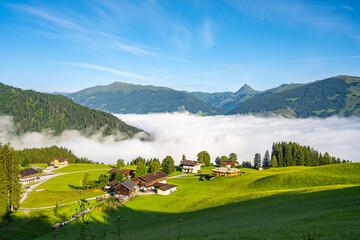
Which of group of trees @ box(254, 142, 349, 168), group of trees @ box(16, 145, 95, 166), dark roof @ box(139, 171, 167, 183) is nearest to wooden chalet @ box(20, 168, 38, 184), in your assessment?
dark roof @ box(139, 171, 167, 183)

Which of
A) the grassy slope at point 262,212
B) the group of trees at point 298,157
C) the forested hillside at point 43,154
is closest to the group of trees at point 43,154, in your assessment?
the forested hillside at point 43,154

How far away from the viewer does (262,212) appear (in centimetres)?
3434

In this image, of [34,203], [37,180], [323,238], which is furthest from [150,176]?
[323,238]

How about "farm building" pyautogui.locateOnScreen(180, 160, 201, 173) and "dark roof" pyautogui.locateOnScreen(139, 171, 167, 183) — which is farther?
"farm building" pyautogui.locateOnScreen(180, 160, 201, 173)

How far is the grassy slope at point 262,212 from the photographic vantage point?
67.7 ft

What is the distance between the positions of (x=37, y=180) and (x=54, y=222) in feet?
276

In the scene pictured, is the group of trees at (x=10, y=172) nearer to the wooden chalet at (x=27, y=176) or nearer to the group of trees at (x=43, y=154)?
the wooden chalet at (x=27, y=176)

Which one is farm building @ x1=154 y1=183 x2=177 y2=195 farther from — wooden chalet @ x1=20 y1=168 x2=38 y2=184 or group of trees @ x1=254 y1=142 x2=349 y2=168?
group of trees @ x1=254 y1=142 x2=349 y2=168

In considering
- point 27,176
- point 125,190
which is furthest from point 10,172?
point 27,176

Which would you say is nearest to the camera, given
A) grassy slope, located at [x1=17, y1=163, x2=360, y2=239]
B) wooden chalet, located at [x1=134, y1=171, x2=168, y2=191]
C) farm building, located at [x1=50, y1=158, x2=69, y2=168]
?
grassy slope, located at [x1=17, y1=163, x2=360, y2=239]

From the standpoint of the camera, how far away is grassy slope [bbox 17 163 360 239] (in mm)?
20641

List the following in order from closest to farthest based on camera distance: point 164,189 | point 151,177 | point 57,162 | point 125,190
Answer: point 125,190 < point 164,189 < point 151,177 < point 57,162

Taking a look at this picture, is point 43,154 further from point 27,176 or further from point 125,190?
point 125,190

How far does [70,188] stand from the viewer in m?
98.2
